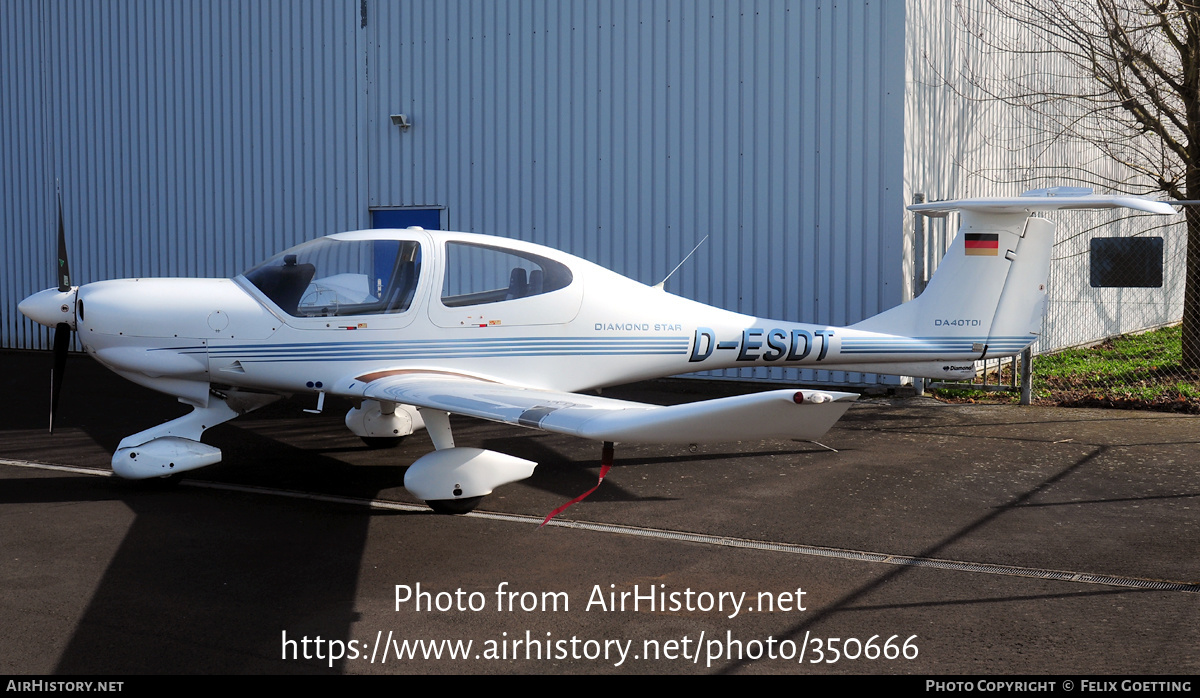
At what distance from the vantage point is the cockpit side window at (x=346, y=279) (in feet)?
21.6

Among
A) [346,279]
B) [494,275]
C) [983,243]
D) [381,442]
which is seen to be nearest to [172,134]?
[381,442]

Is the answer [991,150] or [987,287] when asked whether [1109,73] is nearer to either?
[991,150]

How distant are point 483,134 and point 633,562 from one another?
8.76 m

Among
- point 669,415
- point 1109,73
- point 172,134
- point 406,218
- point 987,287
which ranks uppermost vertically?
point 1109,73

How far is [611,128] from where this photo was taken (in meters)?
11.9

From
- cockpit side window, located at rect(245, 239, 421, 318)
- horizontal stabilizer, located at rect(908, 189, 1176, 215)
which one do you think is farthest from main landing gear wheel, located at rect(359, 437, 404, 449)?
horizontal stabilizer, located at rect(908, 189, 1176, 215)

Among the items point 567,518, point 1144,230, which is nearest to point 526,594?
point 567,518

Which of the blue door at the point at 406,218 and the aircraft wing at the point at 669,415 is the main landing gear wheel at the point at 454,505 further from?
the blue door at the point at 406,218

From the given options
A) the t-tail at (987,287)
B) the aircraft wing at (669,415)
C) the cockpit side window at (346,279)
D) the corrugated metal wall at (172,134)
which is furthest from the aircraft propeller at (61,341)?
the corrugated metal wall at (172,134)

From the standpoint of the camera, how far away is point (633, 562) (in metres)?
4.85

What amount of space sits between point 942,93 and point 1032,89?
109 inches

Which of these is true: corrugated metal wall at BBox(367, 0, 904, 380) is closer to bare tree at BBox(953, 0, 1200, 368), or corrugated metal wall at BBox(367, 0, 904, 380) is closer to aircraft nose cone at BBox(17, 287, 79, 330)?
bare tree at BBox(953, 0, 1200, 368)
